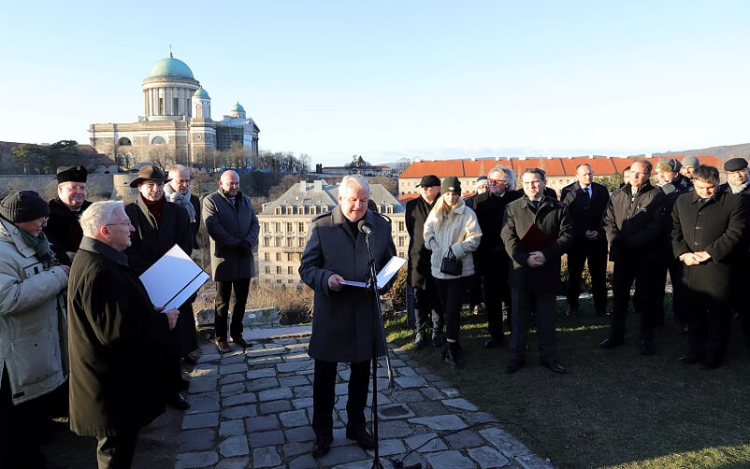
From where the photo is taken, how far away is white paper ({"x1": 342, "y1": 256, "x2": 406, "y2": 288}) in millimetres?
3607

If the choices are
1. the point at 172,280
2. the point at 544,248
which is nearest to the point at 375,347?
the point at 172,280

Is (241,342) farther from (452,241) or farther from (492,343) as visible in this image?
(492,343)

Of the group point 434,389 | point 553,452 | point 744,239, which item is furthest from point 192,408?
point 744,239

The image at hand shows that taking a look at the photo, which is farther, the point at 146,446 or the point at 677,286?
the point at 677,286

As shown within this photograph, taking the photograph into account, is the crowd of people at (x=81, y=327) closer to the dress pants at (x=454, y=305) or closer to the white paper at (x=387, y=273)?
the white paper at (x=387, y=273)

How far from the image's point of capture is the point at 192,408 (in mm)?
4832

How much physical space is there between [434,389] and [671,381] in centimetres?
229

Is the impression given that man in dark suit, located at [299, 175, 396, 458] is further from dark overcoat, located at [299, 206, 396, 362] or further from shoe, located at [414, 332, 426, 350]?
shoe, located at [414, 332, 426, 350]

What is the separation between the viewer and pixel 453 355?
5.71 metres

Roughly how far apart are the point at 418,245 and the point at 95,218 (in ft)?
13.1

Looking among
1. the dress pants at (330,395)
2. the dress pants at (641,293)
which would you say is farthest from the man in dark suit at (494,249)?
the dress pants at (330,395)

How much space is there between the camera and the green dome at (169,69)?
102312 mm

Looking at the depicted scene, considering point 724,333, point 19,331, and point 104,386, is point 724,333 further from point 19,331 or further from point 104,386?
point 19,331

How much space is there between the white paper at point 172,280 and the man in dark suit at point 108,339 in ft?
1.48
